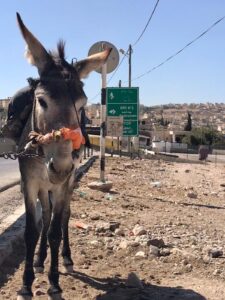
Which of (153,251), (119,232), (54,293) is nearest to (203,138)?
(119,232)

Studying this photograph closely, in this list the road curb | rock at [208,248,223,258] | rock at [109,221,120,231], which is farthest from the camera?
rock at [109,221,120,231]

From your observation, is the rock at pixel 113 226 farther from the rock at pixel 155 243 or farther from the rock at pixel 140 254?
the rock at pixel 140 254

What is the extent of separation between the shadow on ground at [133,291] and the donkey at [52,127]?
585 millimetres

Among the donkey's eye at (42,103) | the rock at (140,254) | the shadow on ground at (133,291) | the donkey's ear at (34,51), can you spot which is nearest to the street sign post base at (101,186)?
the rock at (140,254)

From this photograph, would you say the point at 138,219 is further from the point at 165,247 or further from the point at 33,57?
the point at 33,57

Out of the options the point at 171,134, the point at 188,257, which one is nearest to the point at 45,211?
the point at 188,257

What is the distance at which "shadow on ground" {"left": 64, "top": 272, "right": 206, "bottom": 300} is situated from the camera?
18.9ft

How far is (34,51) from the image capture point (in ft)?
17.5

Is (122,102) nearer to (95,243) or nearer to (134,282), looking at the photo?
(95,243)

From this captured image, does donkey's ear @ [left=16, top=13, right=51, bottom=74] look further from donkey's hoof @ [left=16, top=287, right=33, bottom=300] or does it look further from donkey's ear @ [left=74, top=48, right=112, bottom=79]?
donkey's hoof @ [left=16, top=287, right=33, bottom=300]

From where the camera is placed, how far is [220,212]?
12.5 meters

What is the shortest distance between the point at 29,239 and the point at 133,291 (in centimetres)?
122

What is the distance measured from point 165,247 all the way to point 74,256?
130 centimetres

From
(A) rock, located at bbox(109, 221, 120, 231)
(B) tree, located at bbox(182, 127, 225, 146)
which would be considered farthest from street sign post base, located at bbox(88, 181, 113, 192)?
(B) tree, located at bbox(182, 127, 225, 146)
